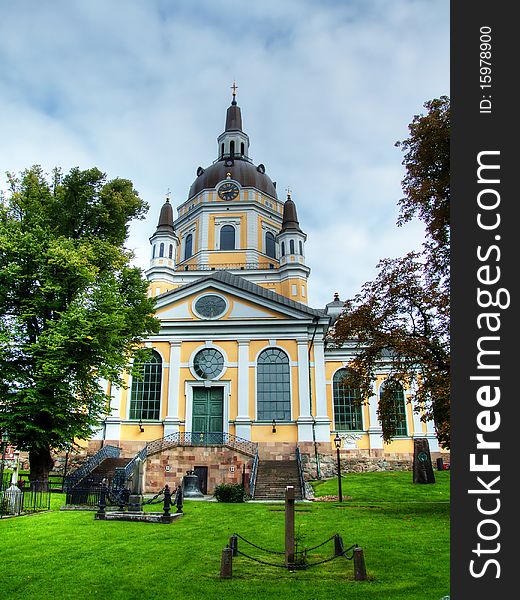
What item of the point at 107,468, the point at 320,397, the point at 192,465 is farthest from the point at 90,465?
the point at 320,397

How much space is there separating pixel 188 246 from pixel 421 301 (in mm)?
29551

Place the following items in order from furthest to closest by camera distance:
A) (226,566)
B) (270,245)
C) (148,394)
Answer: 1. (270,245)
2. (148,394)
3. (226,566)

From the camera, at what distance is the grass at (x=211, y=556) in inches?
306

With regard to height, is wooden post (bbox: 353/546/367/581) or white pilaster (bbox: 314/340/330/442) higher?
white pilaster (bbox: 314/340/330/442)

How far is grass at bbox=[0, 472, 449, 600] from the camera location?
7.77m

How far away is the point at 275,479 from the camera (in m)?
23.2

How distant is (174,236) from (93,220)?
17.8 meters

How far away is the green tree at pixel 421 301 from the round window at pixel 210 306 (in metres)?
13.7

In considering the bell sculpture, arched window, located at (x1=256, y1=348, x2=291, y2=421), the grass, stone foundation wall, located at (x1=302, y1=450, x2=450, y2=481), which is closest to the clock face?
arched window, located at (x1=256, y1=348, x2=291, y2=421)

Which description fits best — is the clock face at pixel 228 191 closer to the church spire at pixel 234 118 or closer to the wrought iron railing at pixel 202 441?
the church spire at pixel 234 118

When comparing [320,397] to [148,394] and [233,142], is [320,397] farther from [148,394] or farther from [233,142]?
[233,142]

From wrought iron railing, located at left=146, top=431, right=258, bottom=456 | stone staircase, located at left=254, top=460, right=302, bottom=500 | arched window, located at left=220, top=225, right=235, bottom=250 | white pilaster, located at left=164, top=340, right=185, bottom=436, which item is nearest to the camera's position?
stone staircase, located at left=254, top=460, right=302, bottom=500

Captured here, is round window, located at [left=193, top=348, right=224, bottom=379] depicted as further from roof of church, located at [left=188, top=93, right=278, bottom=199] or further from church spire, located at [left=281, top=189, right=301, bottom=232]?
roof of church, located at [left=188, top=93, right=278, bottom=199]

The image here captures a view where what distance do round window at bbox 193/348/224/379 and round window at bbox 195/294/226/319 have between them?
2.00 metres
